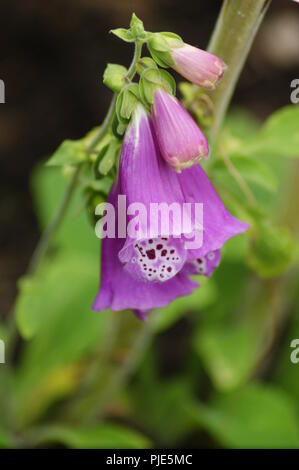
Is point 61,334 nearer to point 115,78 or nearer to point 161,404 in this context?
point 161,404

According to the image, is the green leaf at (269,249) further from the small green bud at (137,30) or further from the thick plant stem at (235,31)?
the small green bud at (137,30)

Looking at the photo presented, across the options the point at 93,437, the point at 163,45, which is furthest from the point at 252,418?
the point at 163,45

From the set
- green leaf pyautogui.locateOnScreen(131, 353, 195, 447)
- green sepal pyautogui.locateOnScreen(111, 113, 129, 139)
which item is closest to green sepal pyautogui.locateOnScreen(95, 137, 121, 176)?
green sepal pyautogui.locateOnScreen(111, 113, 129, 139)

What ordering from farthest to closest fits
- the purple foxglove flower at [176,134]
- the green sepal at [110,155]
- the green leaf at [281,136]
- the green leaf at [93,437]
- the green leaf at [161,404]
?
the green leaf at [161,404], the green leaf at [93,437], the green leaf at [281,136], the green sepal at [110,155], the purple foxglove flower at [176,134]

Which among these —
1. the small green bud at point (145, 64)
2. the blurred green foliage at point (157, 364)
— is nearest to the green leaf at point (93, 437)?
the blurred green foliage at point (157, 364)

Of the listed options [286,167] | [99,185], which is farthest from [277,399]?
[99,185]

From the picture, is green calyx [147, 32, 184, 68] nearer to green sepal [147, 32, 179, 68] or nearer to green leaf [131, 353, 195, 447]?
green sepal [147, 32, 179, 68]
